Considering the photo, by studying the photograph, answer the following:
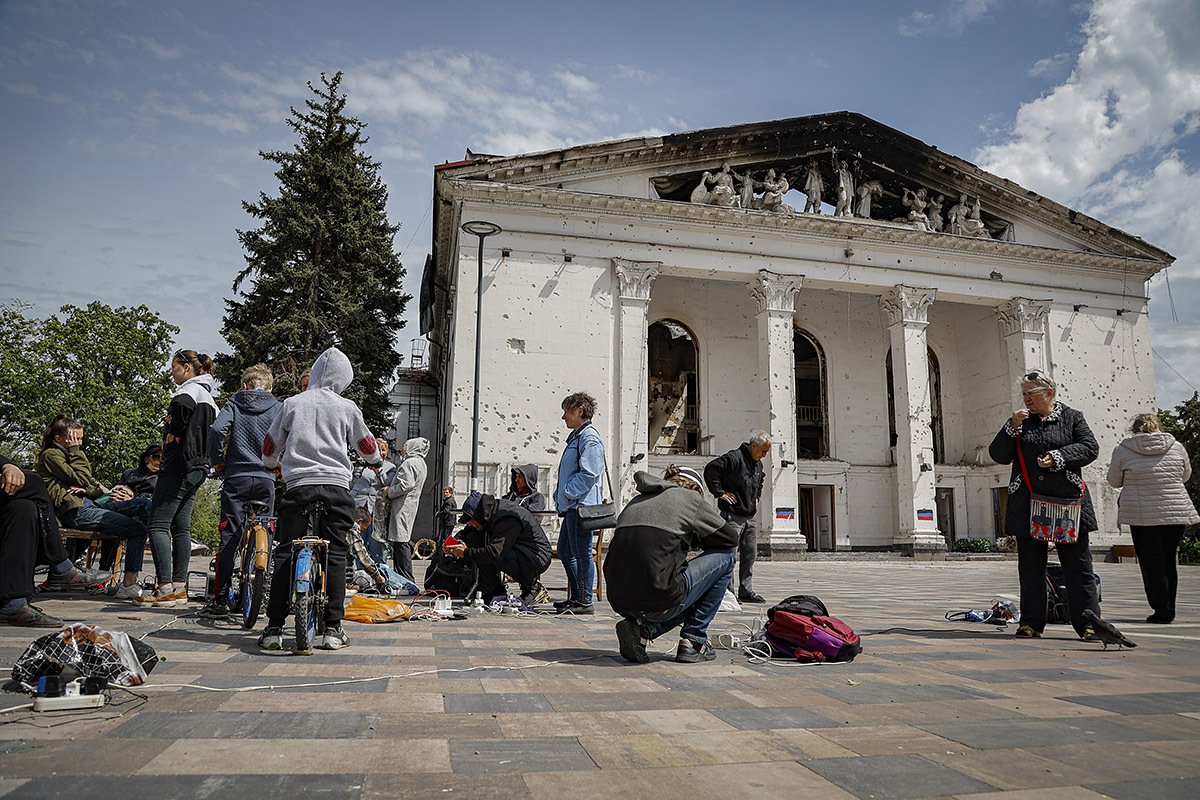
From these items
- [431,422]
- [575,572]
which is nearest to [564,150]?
[431,422]

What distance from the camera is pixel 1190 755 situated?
2.90 meters

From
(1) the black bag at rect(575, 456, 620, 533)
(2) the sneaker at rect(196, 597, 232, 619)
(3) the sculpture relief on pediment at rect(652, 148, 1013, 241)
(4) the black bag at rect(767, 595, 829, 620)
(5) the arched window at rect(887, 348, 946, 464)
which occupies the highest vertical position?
(3) the sculpture relief on pediment at rect(652, 148, 1013, 241)

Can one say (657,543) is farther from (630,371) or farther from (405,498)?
(630,371)

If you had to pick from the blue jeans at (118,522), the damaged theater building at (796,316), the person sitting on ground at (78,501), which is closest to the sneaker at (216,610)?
the person sitting on ground at (78,501)

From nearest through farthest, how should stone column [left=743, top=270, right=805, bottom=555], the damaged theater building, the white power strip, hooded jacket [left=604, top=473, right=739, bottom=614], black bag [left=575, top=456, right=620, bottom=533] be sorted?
1. the white power strip
2. hooded jacket [left=604, top=473, right=739, bottom=614]
3. black bag [left=575, top=456, right=620, bottom=533]
4. the damaged theater building
5. stone column [left=743, top=270, right=805, bottom=555]

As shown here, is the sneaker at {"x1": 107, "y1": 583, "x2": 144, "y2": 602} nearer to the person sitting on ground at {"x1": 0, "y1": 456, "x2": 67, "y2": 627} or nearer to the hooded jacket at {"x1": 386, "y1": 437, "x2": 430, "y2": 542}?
the person sitting on ground at {"x1": 0, "y1": 456, "x2": 67, "y2": 627}

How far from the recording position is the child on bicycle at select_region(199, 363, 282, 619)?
20.7ft

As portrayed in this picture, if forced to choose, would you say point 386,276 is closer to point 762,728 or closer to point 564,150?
point 564,150

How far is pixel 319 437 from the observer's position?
524 centimetres

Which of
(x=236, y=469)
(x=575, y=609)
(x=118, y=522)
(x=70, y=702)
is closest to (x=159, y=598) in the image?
(x=118, y=522)

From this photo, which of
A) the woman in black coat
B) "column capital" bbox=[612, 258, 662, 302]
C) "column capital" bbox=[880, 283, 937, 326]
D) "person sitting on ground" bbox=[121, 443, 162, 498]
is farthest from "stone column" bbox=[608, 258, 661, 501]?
the woman in black coat

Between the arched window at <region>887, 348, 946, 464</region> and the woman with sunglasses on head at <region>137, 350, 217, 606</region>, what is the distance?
88.8 ft

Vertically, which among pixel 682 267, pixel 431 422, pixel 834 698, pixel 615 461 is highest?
pixel 682 267

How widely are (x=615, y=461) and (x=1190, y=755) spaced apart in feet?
69.1
